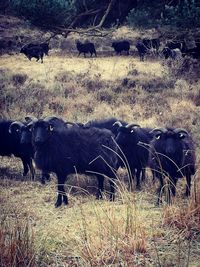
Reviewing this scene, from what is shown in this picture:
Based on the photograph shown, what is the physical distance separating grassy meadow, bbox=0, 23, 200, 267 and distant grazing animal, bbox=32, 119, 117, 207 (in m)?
0.52

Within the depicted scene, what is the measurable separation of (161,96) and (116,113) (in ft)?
9.66

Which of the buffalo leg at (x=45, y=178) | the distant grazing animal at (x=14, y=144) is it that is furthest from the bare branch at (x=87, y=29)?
the buffalo leg at (x=45, y=178)

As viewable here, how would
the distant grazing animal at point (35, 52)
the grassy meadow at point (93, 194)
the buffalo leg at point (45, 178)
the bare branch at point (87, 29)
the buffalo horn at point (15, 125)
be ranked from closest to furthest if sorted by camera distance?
the grassy meadow at point (93, 194) < the buffalo leg at point (45, 178) < the buffalo horn at point (15, 125) < the bare branch at point (87, 29) < the distant grazing animal at point (35, 52)

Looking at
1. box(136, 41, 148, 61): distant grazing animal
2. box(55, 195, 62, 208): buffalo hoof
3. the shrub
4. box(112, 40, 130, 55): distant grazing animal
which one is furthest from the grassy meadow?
the shrub

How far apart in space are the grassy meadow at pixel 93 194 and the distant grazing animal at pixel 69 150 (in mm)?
524

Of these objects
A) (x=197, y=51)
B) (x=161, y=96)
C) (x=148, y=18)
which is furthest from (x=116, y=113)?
(x=197, y=51)

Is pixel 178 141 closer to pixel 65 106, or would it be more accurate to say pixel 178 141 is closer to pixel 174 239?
pixel 174 239

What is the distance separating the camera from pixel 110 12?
20.2 metres

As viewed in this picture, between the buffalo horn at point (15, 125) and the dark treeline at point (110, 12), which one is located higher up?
the dark treeline at point (110, 12)

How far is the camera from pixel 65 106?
1490 centimetres

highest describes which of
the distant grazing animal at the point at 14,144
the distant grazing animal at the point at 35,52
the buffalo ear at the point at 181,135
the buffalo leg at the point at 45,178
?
the distant grazing animal at the point at 35,52

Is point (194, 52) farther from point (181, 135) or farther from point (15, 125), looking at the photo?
point (181, 135)

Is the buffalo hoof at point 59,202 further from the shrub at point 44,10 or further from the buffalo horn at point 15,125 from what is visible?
the shrub at point 44,10

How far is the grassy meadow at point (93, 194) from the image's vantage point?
4594 mm
